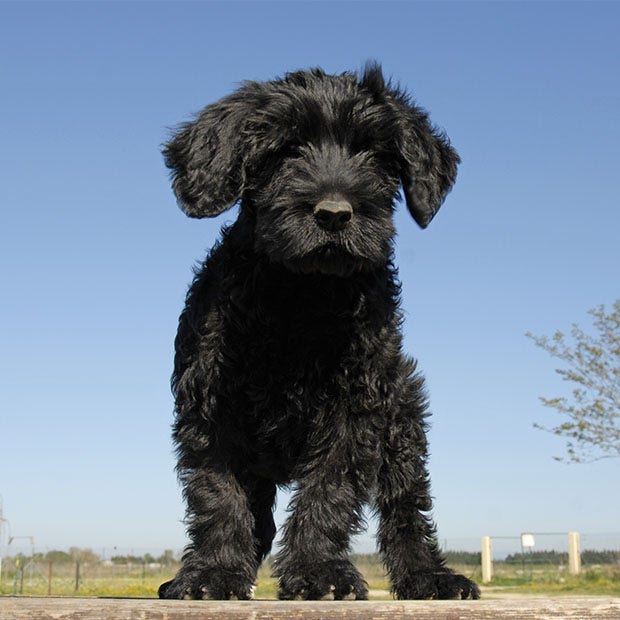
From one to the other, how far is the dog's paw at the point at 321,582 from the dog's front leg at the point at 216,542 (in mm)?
247

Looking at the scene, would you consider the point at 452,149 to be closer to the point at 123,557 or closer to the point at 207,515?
the point at 207,515

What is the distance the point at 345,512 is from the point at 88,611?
1.53 metres

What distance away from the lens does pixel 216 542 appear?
177 inches

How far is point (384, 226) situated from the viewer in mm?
4426

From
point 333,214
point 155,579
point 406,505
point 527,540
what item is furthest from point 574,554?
point 333,214

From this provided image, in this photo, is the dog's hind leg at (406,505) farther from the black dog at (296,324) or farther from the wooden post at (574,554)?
the wooden post at (574,554)

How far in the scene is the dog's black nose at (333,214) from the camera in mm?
4211

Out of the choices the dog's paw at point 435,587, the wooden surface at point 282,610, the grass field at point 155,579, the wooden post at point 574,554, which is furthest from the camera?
the wooden post at point 574,554

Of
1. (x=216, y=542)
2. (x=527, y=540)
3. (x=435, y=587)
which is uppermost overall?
(x=216, y=542)

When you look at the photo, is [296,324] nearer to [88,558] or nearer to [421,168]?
[421,168]

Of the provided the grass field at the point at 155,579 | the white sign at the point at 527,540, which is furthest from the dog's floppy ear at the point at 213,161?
the white sign at the point at 527,540

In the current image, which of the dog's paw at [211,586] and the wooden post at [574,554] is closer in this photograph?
the dog's paw at [211,586]

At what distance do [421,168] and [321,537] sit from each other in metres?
2.17

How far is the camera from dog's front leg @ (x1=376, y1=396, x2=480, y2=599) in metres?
5.15
